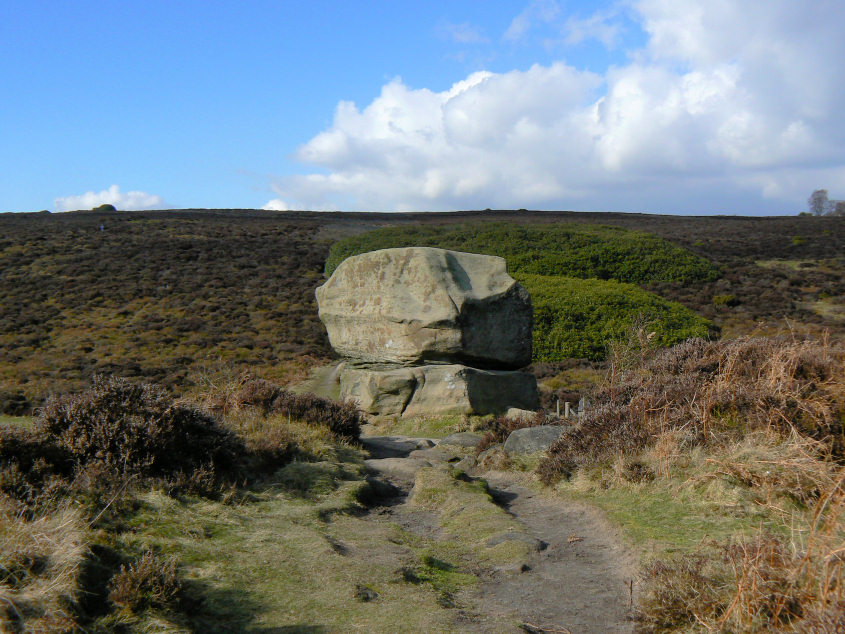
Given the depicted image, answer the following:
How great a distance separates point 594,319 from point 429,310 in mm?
10122

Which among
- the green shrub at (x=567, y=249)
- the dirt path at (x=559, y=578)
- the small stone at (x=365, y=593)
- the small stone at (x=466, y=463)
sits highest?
the green shrub at (x=567, y=249)

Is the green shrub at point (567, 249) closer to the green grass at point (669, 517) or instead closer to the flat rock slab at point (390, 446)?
the flat rock slab at point (390, 446)

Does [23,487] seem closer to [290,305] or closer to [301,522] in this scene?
[301,522]

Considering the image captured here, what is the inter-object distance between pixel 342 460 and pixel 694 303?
67.1ft

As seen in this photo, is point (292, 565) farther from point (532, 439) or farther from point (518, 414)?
point (518, 414)

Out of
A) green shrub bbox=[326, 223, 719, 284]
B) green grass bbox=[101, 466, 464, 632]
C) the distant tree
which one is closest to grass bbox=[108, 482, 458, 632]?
green grass bbox=[101, 466, 464, 632]

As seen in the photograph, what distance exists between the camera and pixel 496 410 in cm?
1295

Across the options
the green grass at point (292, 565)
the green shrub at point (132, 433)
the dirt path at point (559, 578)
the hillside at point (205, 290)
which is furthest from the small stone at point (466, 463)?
the hillside at point (205, 290)

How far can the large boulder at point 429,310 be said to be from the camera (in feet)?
42.0

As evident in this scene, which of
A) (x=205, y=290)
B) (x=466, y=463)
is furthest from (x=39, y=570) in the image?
(x=205, y=290)

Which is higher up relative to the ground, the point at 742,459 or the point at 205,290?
the point at 742,459

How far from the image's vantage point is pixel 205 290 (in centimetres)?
2875

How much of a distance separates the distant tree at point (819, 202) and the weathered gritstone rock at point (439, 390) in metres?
73.8

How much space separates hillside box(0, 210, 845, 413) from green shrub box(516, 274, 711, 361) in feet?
9.73
